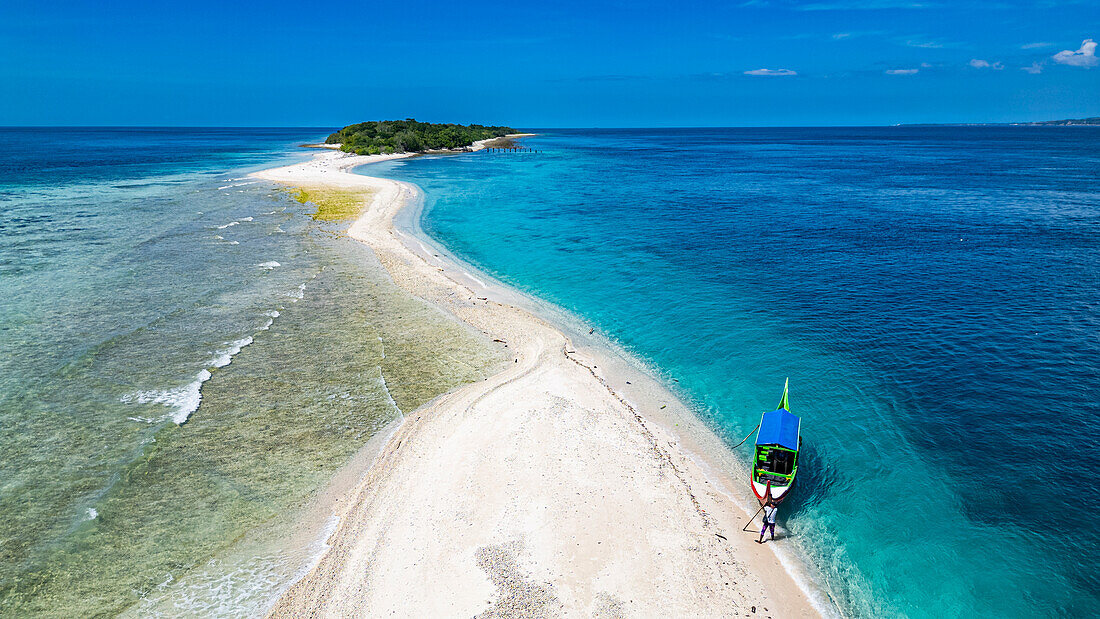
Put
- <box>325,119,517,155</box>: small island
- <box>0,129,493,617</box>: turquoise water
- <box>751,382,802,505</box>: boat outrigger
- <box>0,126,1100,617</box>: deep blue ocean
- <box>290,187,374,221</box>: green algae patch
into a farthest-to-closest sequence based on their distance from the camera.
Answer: <box>325,119,517,155</box>: small island
<box>290,187,374,221</box>: green algae patch
<box>751,382,802,505</box>: boat outrigger
<box>0,126,1100,617</box>: deep blue ocean
<box>0,129,493,617</box>: turquoise water

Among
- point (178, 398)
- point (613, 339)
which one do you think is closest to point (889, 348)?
point (613, 339)

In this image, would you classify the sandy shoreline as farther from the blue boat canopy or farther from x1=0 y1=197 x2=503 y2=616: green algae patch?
the blue boat canopy

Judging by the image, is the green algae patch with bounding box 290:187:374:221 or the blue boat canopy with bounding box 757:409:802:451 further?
the green algae patch with bounding box 290:187:374:221

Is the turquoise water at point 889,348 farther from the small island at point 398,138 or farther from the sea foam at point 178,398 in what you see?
the small island at point 398,138

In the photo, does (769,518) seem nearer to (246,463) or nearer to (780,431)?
(780,431)

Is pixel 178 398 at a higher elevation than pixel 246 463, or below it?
higher

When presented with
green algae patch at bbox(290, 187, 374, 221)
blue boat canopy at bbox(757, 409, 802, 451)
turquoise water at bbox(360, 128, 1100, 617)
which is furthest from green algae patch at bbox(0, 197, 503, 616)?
green algae patch at bbox(290, 187, 374, 221)

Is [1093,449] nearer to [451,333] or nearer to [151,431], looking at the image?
[451,333]
